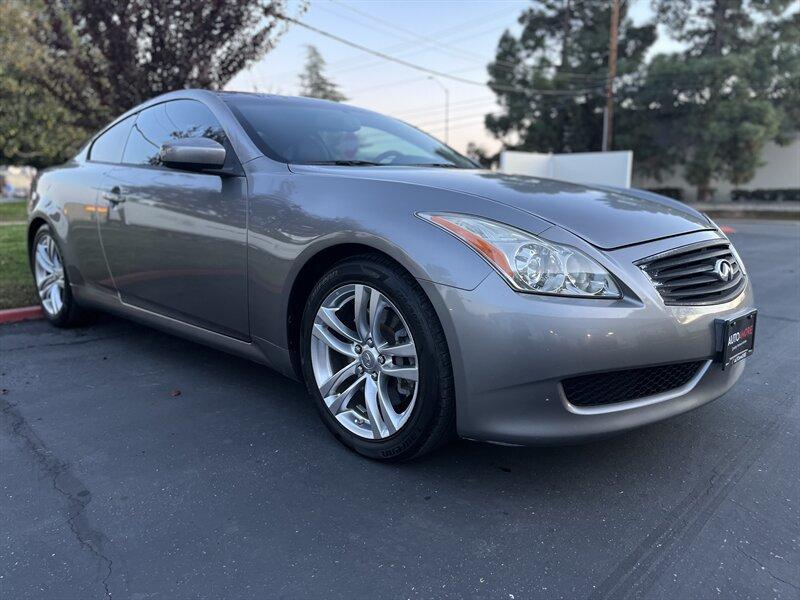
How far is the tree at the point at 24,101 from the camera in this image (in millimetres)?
14870

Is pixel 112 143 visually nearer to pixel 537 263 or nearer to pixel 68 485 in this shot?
pixel 68 485

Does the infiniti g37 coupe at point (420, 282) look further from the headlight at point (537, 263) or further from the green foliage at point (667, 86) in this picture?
the green foliage at point (667, 86)

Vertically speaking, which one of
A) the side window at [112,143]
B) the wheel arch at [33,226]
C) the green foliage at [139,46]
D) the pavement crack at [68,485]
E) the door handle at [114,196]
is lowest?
the pavement crack at [68,485]

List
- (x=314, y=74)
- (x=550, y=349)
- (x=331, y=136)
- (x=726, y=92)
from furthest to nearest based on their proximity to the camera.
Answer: (x=314, y=74) → (x=726, y=92) → (x=331, y=136) → (x=550, y=349)

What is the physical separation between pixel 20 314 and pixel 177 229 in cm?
246

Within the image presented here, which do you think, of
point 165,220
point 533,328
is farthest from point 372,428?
point 165,220

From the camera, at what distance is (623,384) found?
209cm

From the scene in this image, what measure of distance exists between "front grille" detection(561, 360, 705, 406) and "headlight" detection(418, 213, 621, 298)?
0.92 feet

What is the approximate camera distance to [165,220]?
3225 mm

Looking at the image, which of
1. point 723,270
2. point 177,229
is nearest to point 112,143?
point 177,229

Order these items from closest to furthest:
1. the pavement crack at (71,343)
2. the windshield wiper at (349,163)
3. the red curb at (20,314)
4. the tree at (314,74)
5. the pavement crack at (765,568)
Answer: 1. the pavement crack at (765,568)
2. the windshield wiper at (349,163)
3. the pavement crack at (71,343)
4. the red curb at (20,314)
5. the tree at (314,74)

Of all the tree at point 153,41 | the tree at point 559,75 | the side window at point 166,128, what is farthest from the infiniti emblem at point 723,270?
the tree at point 559,75

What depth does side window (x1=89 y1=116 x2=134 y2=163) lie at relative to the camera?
12.9 ft

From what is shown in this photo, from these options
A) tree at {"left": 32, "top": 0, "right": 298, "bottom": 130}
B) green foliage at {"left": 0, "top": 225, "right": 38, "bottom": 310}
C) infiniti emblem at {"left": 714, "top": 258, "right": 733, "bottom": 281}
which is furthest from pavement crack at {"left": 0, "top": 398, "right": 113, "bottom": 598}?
tree at {"left": 32, "top": 0, "right": 298, "bottom": 130}
